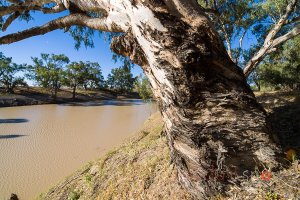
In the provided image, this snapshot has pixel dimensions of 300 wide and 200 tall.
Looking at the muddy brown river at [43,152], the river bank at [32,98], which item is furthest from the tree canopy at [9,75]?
the muddy brown river at [43,152]

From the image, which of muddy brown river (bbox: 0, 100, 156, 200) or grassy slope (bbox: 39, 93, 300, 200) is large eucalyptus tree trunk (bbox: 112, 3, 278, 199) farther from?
muddy brown river (bbox: 0, 100, 156, 200)

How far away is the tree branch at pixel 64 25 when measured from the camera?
6.83ft

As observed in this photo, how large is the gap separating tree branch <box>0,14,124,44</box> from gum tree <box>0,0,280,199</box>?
0.44 m

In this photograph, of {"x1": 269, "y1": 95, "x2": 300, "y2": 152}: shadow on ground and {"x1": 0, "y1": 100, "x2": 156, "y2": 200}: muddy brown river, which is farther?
{"x1": 0, "y1": 100, "x2": 156, "y2": 200}: muddy brown river

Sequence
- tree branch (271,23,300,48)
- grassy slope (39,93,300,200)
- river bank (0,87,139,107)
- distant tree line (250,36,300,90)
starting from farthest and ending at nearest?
1. river bank (0,87,139,107)
2. distant tree line (250,36,300,90)
3. tree branch (271,23,300,48)
4. grassy slope (39,93,300,200)

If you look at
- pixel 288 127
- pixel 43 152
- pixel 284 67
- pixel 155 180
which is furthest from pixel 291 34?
pixel 284 67

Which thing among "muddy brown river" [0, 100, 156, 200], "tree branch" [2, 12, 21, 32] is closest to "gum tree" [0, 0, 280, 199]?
"tree branch" [2, 12, 21, 32]

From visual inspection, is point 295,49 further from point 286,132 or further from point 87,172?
point 87,172

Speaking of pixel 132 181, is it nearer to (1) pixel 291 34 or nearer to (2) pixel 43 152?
(1) pixel 291 34

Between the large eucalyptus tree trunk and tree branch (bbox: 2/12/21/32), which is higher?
tree branch (bbox: 2/12/21/32)

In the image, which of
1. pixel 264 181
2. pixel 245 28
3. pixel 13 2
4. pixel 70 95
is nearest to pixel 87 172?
pixel 13 2

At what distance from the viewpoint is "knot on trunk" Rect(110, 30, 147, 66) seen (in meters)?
1.73

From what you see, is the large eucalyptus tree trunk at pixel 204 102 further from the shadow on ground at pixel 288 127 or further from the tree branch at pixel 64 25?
the shadow on ground at pixel 288 127

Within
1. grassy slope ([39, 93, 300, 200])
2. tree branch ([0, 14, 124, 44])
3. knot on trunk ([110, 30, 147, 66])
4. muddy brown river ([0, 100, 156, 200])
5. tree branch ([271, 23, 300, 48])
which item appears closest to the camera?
grassy slope ([39, 93, 300, 200])
